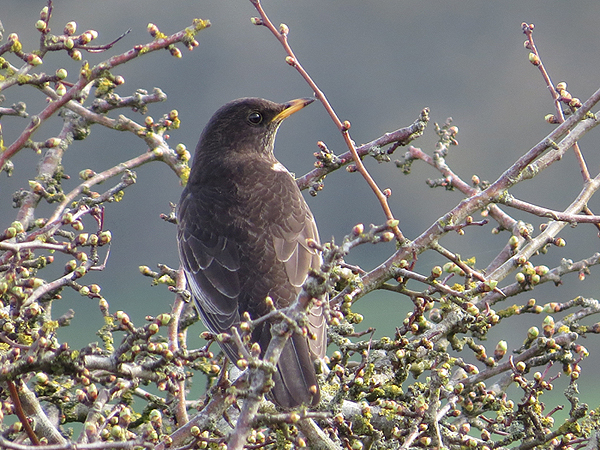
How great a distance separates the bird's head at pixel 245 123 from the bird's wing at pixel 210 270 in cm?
89

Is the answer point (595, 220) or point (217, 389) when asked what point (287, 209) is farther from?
point (595, 220)

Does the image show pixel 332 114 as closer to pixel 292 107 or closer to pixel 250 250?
pixel 250 250

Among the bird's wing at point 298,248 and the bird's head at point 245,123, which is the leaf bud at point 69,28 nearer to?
the bird's wing at point 298,248

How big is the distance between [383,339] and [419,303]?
295mm

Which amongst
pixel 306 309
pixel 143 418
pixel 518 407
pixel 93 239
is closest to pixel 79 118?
pixel 93 239

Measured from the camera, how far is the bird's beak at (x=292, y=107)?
20.1 feet

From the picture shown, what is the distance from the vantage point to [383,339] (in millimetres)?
3961

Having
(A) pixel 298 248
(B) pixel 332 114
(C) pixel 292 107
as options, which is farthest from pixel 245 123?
(B) pixel 332 114

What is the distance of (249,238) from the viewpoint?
499cm

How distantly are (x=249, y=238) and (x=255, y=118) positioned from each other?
5.42ft

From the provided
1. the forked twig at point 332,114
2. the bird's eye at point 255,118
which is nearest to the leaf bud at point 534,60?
the forked twig at point 332,114

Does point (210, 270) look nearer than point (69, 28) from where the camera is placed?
No

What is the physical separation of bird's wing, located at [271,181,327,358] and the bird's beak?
105cm

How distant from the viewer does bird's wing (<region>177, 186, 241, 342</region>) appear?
470 centimetres
